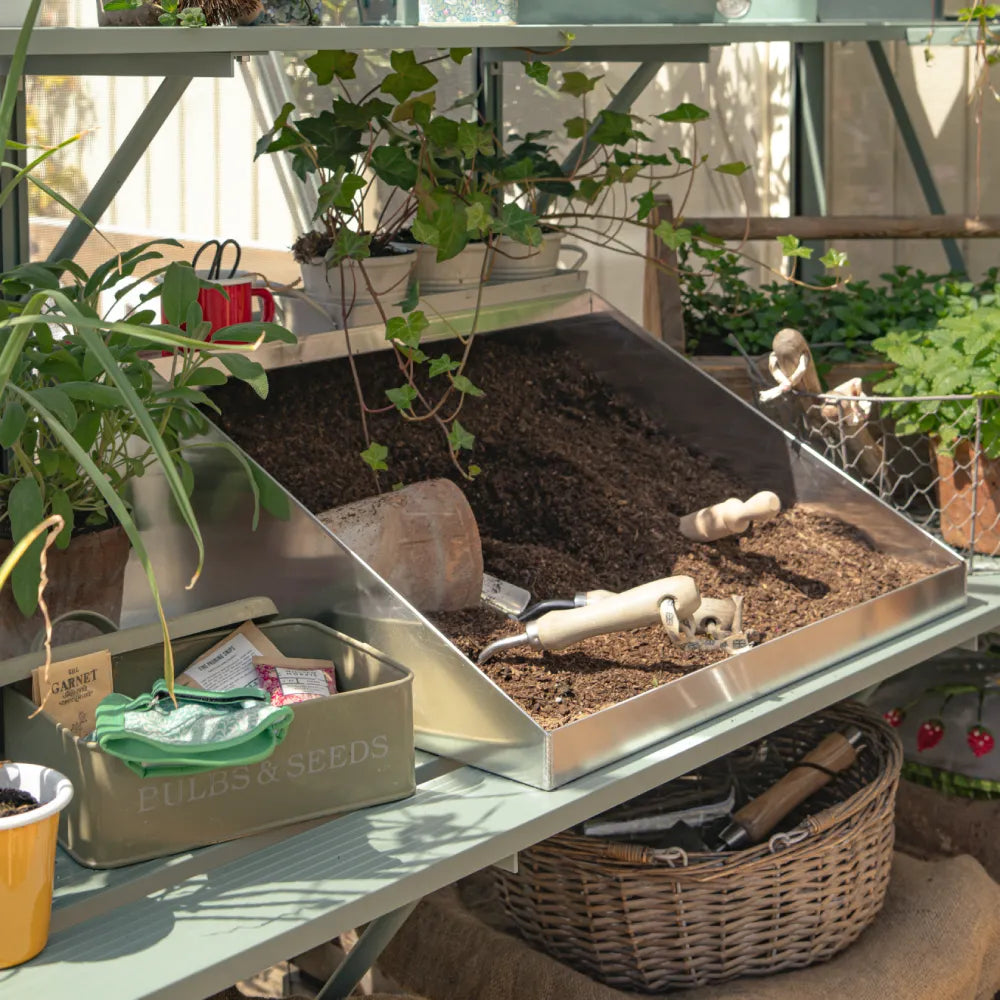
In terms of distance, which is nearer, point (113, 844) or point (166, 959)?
point (166, 959)

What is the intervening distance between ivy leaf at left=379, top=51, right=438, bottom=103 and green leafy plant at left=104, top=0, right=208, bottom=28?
0.46 metres

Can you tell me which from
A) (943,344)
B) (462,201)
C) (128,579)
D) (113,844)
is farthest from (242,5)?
(943,344)

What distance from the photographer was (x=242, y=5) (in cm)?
131

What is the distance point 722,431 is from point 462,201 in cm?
46

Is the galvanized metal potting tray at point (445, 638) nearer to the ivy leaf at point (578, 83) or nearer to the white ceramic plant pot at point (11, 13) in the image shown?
the white ceramic plant pot at point (11, 13)

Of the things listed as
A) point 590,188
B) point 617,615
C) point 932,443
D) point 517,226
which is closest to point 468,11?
point 517,226

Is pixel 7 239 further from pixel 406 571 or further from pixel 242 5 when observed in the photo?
pixel 406 571

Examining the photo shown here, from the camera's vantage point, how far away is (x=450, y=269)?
1.77 metres

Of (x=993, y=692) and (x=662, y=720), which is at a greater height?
(x=662, y=720)

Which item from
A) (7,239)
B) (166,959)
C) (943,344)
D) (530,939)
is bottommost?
(530,939)

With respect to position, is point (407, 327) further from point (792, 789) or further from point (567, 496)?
point (792, 789)

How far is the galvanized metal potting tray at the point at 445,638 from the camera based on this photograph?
1.22 metres

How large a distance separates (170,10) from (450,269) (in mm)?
604

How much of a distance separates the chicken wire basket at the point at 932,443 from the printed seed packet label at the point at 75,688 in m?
0.99
